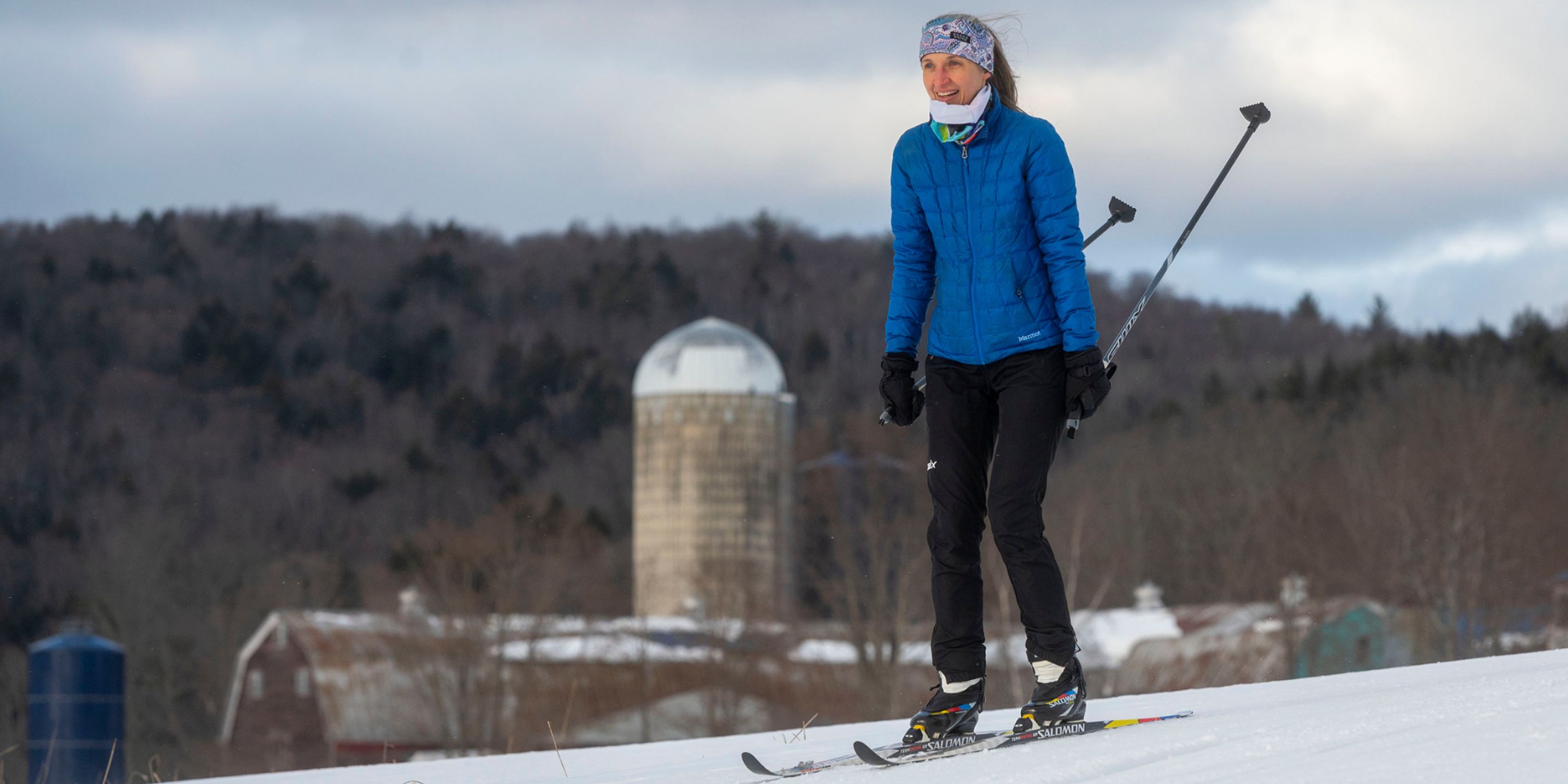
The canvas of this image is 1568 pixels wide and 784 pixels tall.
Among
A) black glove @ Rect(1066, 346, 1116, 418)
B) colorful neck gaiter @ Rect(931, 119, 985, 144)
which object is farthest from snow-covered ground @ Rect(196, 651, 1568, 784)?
colorful neck gaiter @ Rect(931, 119, 985, 144)

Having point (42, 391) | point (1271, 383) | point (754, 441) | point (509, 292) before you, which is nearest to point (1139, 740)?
point (754, 441)

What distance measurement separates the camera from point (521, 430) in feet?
405

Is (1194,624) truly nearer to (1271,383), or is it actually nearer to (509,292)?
(1271,383)

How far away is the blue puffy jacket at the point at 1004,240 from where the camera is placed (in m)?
4.77

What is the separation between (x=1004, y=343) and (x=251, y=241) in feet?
492

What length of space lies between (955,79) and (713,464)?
6872 centimetres

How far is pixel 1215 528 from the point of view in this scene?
68062 mm

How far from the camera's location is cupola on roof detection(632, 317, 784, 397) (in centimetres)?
7431

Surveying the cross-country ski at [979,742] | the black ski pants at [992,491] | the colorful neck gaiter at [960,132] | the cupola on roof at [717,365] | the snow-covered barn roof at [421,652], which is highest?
the cupola on roof at [717,365]

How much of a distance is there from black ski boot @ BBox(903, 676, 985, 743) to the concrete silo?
6636cm

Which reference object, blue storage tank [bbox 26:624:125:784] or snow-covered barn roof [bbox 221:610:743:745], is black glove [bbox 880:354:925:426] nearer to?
blue storage tank [bbox 26:624:125:784]

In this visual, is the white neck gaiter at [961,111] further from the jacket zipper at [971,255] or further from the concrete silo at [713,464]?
the concrete silo at [713,464]

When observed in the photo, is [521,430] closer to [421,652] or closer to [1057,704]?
[421,652]

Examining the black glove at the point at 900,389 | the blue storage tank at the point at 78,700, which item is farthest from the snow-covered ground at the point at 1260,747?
the blue storage tank at the point at 78,700
